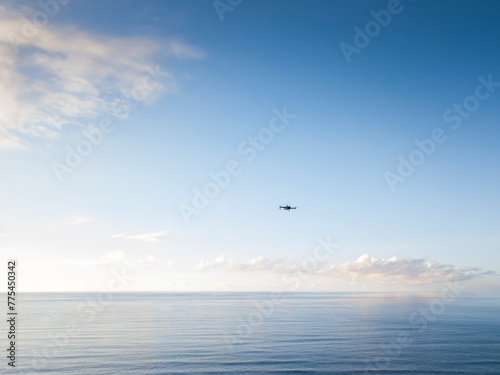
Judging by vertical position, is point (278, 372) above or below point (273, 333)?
below

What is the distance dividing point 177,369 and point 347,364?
33.7 metres

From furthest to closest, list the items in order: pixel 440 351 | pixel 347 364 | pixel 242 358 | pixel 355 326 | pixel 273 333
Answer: pixel 355 326, pixel 273 333, pixel 440 351, pixel 242 358, pixel 347 364

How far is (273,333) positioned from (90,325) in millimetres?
71039

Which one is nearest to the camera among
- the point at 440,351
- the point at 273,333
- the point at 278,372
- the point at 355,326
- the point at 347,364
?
the point at 278,372

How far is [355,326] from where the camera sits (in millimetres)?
118688

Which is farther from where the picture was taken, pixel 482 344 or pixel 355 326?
pixel 355 326

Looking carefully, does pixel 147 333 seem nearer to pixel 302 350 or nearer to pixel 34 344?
pixel 34 344

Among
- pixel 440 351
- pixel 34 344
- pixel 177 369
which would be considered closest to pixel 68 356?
pixel 34 344

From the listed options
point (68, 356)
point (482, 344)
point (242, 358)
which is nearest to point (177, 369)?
point (242, 358)

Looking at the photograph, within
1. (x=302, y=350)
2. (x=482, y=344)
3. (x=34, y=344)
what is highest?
(x=34, y=344)

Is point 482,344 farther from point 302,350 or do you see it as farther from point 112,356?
point 112,356

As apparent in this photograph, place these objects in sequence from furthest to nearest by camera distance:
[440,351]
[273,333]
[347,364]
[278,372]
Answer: [273,333] → [440,351] → [347,364] → [278,372]

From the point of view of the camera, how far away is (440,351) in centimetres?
7619

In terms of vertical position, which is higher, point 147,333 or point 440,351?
Result: point 147,333
